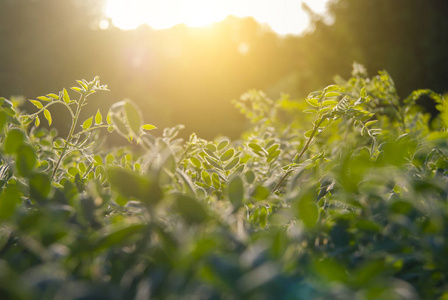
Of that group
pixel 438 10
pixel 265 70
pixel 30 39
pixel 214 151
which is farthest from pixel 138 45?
pixel 214 151

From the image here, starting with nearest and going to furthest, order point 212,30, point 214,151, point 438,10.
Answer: point 214,151
point 438,10
point 212,30

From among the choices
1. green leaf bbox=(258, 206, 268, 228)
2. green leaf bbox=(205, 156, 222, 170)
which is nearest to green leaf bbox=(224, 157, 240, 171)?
green leaf bbox=(205, 156, 222, 170)

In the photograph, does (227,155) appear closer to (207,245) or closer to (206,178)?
(206,178)

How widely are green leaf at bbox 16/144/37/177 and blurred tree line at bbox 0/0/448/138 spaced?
27.8 ft

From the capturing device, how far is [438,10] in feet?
27.2

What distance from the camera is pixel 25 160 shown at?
0.60 m

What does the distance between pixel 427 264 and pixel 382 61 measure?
956cm

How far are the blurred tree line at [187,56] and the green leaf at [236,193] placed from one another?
8348 millimetres

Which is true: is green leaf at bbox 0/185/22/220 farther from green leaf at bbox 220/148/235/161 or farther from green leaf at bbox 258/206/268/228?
green leaf at bbox 220/148/235/161

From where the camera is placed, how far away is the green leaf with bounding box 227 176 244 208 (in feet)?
1.85

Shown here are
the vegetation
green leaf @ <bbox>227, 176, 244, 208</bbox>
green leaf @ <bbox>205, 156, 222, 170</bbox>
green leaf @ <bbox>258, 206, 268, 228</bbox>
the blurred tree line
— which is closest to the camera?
the vegetation

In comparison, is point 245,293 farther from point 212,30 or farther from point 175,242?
point 212,30

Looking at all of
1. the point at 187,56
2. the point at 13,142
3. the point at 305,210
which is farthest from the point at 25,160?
the point at 187,56

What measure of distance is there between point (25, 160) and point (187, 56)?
47.8 ft
